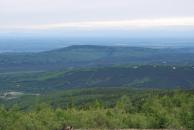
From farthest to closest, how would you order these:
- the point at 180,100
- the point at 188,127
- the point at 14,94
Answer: the point at 14,94, the point at 180,100, the point at 188,127

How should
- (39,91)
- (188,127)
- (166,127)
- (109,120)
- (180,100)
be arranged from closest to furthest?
1. (188,127)
2. (166,127)
3. (109,120)
4. (180,100)
5. (39,91)

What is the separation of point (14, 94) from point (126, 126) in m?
141

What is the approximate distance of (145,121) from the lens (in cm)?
4888

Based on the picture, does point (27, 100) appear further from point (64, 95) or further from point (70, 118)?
point (70, 118)

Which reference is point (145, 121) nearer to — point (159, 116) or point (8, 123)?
point (159, 116)

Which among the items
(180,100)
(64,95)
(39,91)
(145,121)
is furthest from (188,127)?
(39,91)

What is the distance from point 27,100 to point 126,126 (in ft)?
384


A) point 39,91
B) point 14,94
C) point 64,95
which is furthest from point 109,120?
point 39,91

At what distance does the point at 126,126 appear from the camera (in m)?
48.1

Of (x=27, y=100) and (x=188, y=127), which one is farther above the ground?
(x=188, y=127)

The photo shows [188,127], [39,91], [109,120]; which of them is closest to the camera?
[188,127]

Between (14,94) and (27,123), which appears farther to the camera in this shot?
(14,94)

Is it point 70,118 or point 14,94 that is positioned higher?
point 70,118

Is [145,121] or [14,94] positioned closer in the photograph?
[145,121]
